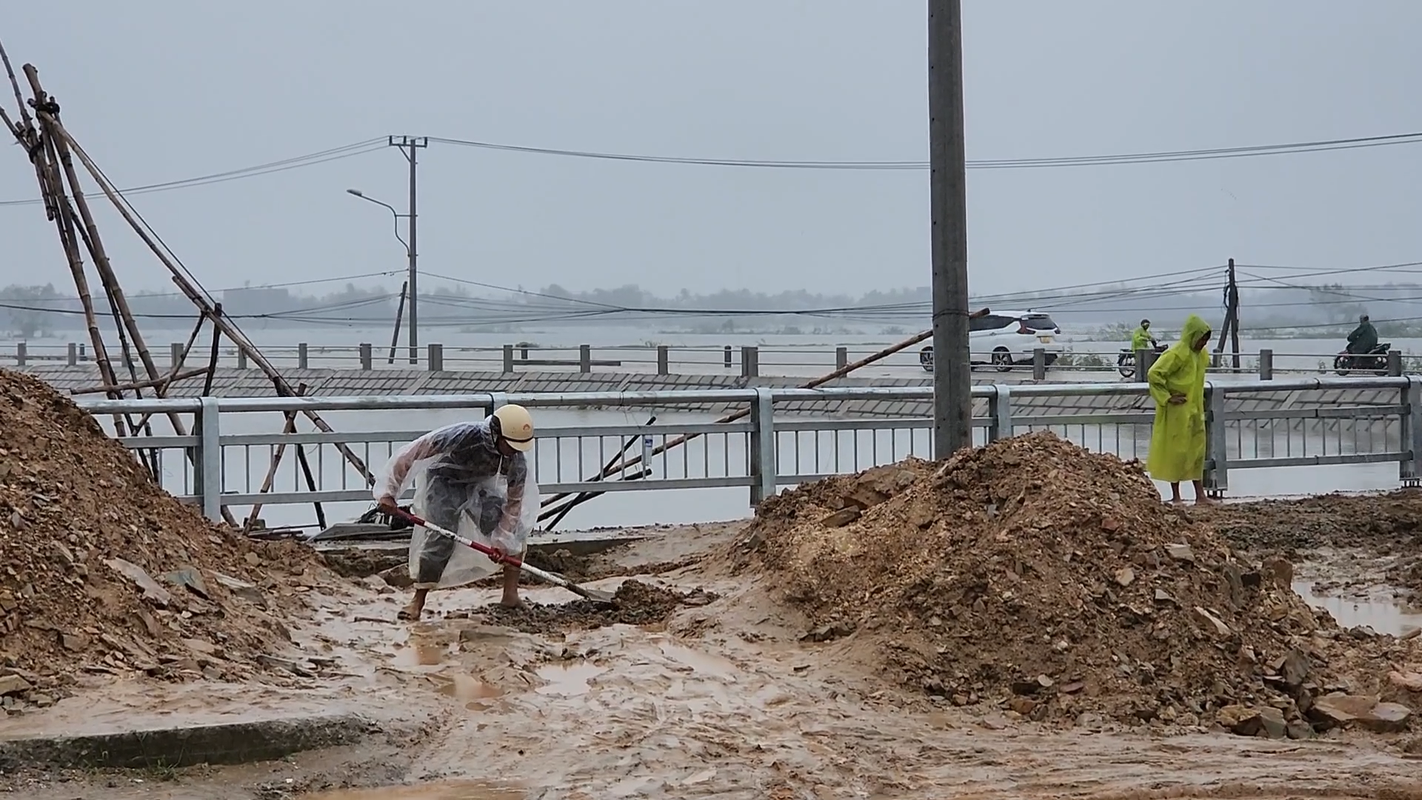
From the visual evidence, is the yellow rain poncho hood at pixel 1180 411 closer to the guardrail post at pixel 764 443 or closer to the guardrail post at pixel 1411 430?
the guardrail post at pixel 1411 430

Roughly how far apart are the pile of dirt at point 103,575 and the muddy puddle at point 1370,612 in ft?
20.2

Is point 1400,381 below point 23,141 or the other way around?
below

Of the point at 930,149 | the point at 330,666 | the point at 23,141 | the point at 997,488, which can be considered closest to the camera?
the point at 330,666

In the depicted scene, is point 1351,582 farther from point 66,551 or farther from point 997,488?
point 66,551

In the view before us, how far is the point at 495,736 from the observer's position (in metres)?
6.07

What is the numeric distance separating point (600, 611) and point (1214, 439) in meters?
7.01

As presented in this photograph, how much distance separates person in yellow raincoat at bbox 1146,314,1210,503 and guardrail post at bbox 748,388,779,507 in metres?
3.32

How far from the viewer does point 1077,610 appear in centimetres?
698

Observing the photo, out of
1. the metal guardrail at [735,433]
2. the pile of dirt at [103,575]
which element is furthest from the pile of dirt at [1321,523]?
the pile of dirt at [103,575]

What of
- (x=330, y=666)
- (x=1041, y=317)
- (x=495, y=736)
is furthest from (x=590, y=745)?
(x=1041, y=317)

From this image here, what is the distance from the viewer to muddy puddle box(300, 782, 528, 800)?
5.28 metres

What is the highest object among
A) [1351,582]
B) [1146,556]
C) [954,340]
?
[954,340]

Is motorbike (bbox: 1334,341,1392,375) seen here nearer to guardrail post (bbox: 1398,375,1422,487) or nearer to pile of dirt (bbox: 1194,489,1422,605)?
guardrail post (bbox: 1398,375,1422,487)

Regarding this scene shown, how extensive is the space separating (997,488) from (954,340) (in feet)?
6.27
